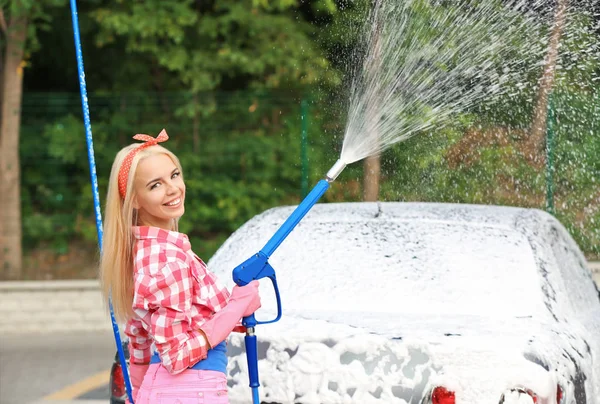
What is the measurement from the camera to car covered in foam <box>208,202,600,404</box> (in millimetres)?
3771

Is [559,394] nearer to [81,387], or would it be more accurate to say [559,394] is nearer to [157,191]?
[157,191]

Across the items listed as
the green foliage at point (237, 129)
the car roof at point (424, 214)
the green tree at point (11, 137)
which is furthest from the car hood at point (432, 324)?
the green tree at point (11, 137)

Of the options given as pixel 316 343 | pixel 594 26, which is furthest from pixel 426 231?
pixel 594 26

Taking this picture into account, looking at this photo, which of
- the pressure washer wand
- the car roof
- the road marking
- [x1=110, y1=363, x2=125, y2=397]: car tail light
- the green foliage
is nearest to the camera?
the pressure washer wand

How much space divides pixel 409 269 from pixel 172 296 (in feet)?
5.70

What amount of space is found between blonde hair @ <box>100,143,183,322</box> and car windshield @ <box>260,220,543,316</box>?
1206 millimetres

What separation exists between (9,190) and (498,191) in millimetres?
5435

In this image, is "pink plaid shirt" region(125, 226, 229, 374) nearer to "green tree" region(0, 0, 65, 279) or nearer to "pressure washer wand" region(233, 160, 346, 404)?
"pressure washer wand" region(233, 160, 346, 404)

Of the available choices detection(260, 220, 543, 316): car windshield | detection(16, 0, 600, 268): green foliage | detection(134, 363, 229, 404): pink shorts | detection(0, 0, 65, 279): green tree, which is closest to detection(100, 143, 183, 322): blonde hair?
detection(134, 363, 229, 404): pink shorts

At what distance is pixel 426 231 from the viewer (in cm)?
480

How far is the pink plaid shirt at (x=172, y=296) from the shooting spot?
3.02m

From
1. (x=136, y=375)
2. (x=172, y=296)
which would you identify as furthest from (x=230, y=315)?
(x=136, y=375)

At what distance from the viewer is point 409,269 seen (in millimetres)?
4535

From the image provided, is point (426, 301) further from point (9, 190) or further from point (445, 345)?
point (9, 190)
